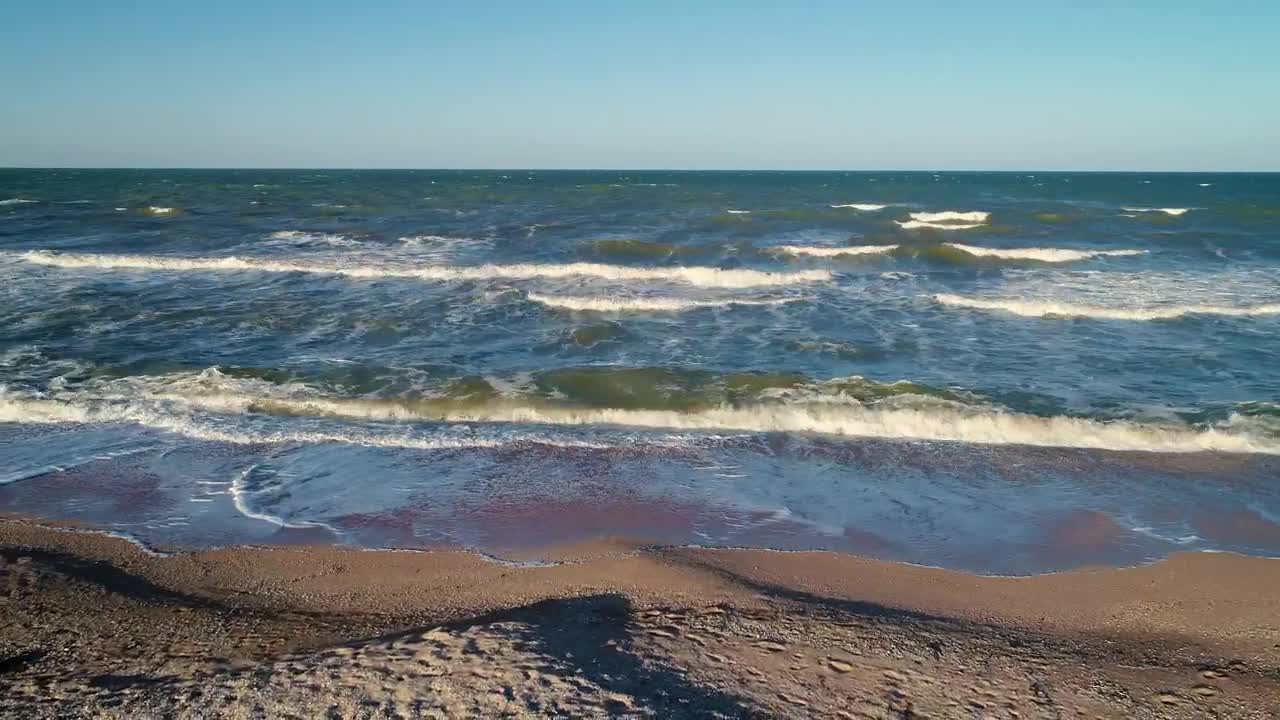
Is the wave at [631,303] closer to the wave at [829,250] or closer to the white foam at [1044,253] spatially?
the wave at [829,250]

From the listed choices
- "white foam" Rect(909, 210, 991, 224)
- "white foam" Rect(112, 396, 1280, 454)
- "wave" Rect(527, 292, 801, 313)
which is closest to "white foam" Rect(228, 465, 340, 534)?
"white foam" Rect(112, 396, 1280, 454)

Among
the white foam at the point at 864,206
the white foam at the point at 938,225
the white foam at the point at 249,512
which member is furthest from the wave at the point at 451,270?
the white foam at the point at 864,206

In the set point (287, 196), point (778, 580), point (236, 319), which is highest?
→ point (287, 196)

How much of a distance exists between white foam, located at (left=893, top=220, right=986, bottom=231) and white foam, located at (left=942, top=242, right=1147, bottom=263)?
5.45m

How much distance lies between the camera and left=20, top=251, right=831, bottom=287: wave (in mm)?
20328

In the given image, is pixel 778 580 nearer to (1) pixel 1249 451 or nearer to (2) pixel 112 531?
(2) pixel 112 531

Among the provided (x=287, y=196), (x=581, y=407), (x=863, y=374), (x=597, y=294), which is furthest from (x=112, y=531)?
(x=287, y=196)

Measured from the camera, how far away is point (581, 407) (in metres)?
10.1

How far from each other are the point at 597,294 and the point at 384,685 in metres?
14.5

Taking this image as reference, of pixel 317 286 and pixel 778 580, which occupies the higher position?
pixel 317 286

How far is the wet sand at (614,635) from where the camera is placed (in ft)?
12.8

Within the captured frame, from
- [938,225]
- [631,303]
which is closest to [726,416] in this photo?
[631,303]

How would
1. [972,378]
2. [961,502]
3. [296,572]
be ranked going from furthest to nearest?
[972,378]
[961,502]
[296,572]

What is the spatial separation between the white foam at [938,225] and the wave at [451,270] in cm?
1325
